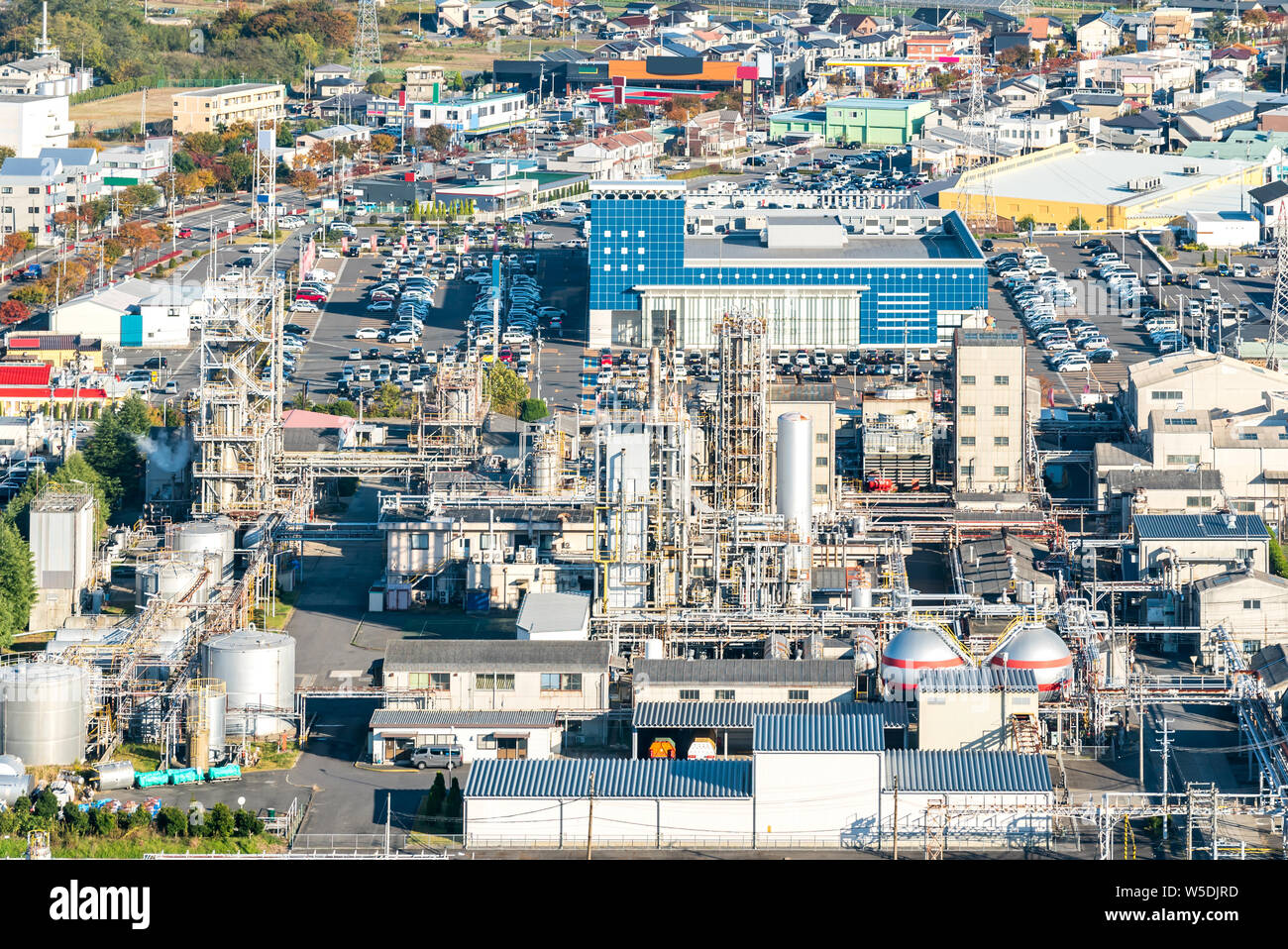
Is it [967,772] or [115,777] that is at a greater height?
A: [967,772]

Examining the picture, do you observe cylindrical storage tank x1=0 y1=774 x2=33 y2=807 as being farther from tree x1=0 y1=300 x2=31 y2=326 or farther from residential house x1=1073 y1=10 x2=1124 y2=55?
residential house x1=1073 y1=10 x2=1124 y2=55

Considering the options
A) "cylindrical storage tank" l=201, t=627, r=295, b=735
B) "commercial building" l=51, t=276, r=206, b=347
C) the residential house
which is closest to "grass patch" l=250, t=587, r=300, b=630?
"cylindrical storage tank" l=201, t=627, r=295, b=735

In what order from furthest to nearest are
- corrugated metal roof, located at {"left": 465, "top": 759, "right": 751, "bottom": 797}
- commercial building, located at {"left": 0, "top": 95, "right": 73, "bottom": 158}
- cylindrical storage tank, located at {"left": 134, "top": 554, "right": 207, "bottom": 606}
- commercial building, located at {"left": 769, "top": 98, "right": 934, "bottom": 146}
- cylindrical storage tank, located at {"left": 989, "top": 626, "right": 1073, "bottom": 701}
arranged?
commercial building, located at {"left": 769, "top": 98, "right": 934, "bottom": 146}, commercial building, located at {"left": 0, "top": 95, "right": 73, "bottom": 158}, cylindrical storage tank, located at {"left": 134, "top": 554, "right": 207, "bottom": 606}, cylindrical storage tank, located at {"left": 989, "top": 626, "right": 1073, "bottom": 701}, corrugated metal roof, located at {"left": 465, "top": 759, "right": 751, "bottom": 797}

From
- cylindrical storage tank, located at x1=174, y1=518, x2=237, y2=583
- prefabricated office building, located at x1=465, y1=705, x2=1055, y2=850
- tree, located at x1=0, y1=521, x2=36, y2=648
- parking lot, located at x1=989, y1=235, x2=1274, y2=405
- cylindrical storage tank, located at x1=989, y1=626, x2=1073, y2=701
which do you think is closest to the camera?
prefabricated office building, located at x1=465, y1=705, x2=1055, y2=850

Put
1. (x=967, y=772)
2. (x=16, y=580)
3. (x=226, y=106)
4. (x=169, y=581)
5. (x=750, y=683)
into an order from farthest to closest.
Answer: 1. (x=226, y=106)
2. (x=16, y=580)
3. (x=169, y=581)
4. (x=750, y=683)
5. (x=967, y=772)

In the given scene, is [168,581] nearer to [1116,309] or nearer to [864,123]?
[1116,309]

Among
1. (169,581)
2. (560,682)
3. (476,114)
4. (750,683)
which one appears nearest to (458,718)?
(560,682)

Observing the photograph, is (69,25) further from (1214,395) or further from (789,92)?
(1214,395)

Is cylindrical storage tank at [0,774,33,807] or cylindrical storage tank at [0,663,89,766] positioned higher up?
cylindrical storage tank at [0,663,89,766]
